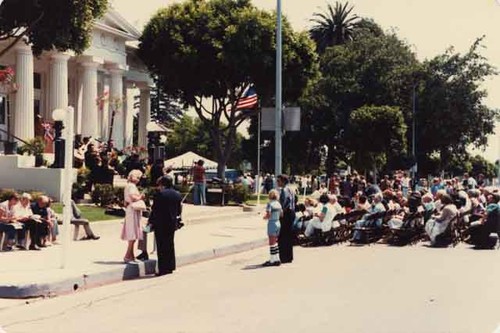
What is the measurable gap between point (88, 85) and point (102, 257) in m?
28.1

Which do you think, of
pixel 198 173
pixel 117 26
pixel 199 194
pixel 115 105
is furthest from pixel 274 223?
pixel 117 26

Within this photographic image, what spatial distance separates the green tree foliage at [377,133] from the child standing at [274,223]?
3414cm

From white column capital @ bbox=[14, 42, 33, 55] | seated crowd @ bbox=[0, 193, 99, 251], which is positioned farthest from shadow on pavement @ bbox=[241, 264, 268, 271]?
white column capital @ bbox=[14, 42, 33, 55]

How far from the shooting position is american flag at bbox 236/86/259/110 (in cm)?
3722

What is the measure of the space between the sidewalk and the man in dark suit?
47 centimetres

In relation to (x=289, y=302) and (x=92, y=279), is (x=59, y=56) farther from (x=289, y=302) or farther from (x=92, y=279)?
(x=289, y=302)

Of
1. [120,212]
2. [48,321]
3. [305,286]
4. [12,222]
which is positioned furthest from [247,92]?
[48,321]

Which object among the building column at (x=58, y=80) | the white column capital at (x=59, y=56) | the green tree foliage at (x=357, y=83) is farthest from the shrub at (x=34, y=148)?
the green tree foliage at (x=357, y=83)

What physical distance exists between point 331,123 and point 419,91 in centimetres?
694

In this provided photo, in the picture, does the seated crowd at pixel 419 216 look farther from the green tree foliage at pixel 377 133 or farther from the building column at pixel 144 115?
the building column at pixel 144 115

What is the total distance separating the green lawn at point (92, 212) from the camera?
20.2m

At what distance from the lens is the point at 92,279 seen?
1244 centimetres

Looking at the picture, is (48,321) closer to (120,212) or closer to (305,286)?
(305,286)

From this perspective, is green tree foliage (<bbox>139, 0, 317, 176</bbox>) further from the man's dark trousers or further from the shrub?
the man's dark trousers
